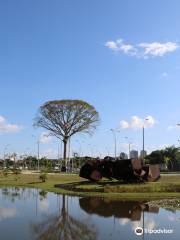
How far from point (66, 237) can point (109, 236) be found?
155 cm

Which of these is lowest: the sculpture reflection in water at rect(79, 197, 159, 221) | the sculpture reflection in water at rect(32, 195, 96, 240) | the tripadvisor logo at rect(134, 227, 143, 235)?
the sculpture reflection in water at rect(79, 197, 159, 221)

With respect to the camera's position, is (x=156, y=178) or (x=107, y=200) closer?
(x=107, y=200)

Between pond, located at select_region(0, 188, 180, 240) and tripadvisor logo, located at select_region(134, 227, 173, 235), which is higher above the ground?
tripadvisor logo, located at select_region(134, 227, 173, 235)

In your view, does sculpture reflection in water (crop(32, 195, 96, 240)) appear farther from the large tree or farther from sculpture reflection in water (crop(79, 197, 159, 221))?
the large tree

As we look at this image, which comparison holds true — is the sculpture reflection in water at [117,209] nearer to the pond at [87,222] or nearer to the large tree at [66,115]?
the pond at [87,222]

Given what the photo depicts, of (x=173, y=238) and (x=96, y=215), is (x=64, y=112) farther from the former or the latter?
(x=173, y=238)

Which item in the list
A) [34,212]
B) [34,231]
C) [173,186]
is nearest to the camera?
[34,231]

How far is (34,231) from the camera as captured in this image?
16.6 m

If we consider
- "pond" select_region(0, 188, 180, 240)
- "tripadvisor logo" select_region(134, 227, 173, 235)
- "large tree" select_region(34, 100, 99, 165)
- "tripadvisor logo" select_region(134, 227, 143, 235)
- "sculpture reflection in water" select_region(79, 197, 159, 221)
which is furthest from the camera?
"large tree" select_region(34, 100, 99, 165)

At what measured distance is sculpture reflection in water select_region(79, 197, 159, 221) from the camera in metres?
21.6

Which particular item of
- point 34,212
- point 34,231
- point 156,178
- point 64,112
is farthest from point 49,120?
point 34,231

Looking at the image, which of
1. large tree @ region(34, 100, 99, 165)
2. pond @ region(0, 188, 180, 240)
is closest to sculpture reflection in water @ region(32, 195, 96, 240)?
pond @ region(0, 188, 180, 240)

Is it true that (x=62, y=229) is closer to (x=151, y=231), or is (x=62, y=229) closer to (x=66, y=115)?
(x=151, y=231)

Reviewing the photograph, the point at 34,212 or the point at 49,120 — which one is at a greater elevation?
the point at 49,120
